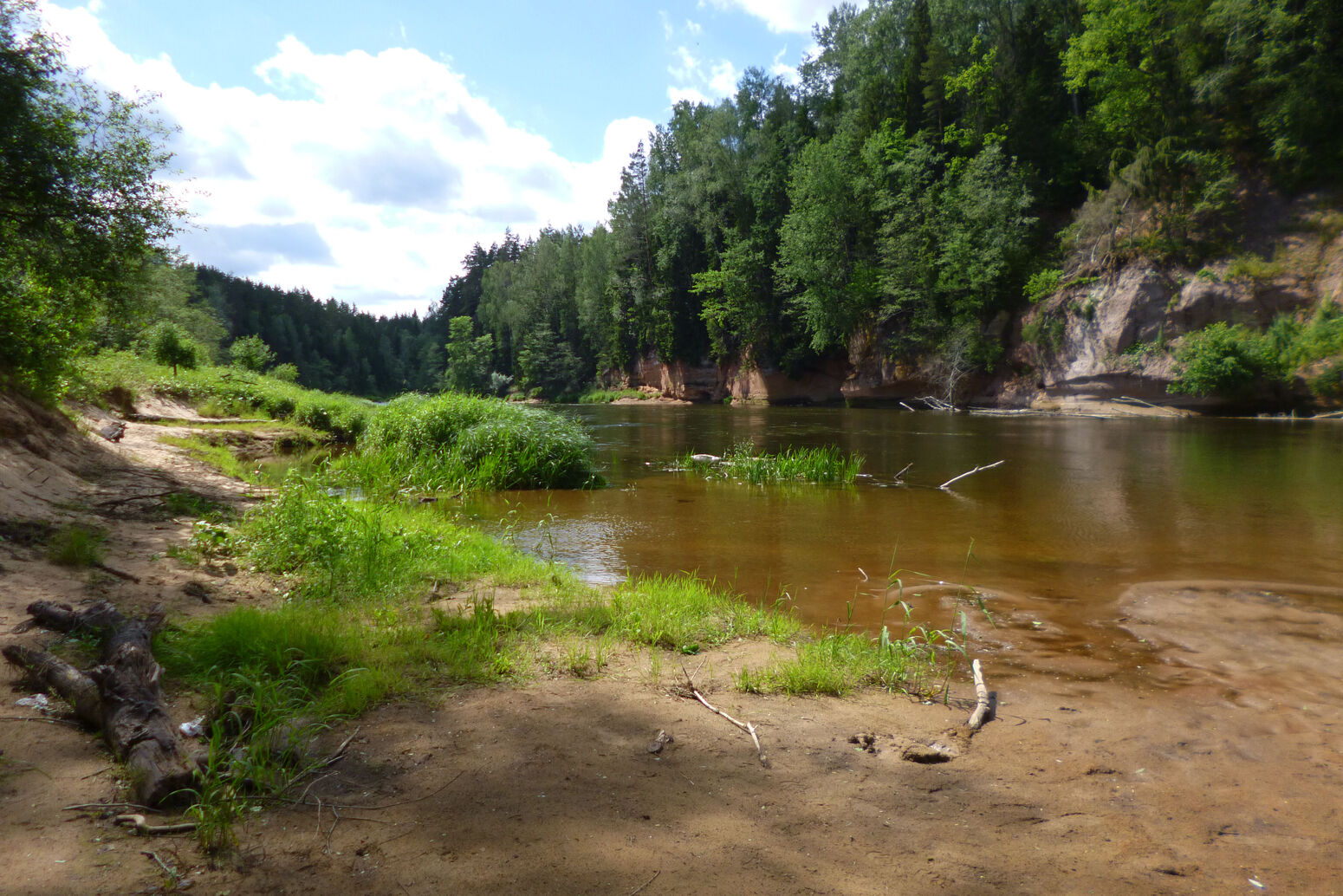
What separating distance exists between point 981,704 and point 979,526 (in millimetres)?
6524

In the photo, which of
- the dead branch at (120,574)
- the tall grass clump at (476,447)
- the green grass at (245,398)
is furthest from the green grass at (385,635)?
the green grass at (245,398)

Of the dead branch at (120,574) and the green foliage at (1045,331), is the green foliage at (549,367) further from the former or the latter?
the dead branch at (120,574)

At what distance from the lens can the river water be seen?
23.7 feet

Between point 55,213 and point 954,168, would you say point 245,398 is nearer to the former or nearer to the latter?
point 55,213

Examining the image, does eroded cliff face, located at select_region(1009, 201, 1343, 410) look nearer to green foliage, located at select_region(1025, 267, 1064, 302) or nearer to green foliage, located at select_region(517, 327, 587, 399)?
green foliage, located at select_region(1025, 267, 1064, 302)

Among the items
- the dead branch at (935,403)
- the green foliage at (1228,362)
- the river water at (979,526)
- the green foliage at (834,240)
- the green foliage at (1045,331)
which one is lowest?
the river water at (979,526)

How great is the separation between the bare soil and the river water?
1.83 meters

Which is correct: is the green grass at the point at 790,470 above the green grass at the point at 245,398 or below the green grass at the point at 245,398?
below

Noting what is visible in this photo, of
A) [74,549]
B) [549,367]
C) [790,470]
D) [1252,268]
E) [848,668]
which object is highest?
[1252,268]

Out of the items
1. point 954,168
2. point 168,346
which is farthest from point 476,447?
point 954,168

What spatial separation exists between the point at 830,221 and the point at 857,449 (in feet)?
95.4

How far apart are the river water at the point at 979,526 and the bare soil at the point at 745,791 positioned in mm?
1831

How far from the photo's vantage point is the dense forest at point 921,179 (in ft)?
90.2

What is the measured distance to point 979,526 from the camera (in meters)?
9.92
